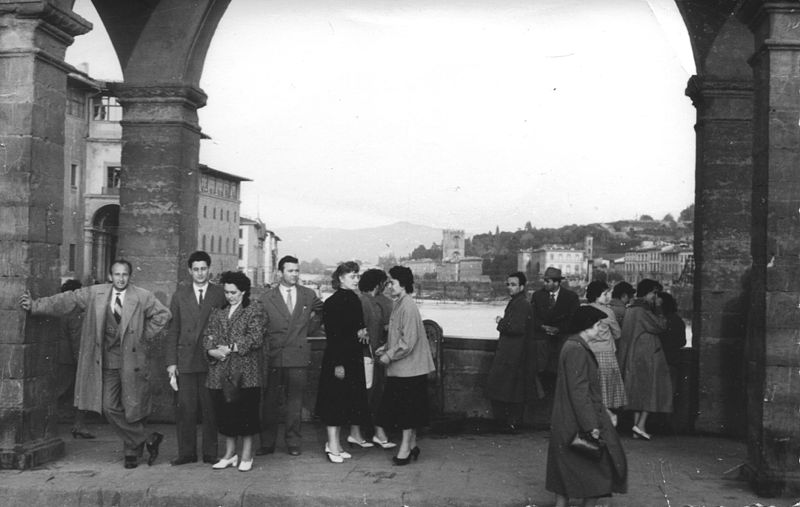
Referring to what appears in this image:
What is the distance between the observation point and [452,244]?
92.9 ft

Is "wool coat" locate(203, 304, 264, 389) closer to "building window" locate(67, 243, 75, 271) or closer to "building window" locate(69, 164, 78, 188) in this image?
"building window" locate(67, 243, 75, 271)

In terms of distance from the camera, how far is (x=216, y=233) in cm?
3581

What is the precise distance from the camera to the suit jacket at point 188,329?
269 inches

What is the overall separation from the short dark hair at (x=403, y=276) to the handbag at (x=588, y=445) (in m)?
2.31

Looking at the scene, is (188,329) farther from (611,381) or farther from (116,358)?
(611,381)

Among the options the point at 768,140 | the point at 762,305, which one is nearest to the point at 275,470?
the point at 762,305

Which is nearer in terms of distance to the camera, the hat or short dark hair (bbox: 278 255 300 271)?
short dark hair (bbox: 278 255 300 271)

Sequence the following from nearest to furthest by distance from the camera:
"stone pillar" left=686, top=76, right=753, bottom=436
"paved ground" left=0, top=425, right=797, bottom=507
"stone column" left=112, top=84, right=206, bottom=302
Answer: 1. "paved ground" left=0, top=425, right=797, bottom=507
2. "stone pillar" left=686, top=76, right=753, bottom=436
3. "stone column" left=112, top=84, right=206, bottom=302

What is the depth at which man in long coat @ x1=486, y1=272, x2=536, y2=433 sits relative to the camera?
8211mm

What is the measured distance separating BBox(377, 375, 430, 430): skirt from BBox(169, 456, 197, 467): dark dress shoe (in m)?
1.65

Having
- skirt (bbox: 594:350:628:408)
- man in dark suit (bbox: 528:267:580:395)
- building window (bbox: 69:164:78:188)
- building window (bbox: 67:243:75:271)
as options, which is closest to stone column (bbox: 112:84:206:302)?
man in dark suit (bbox: 528:267:580:395)

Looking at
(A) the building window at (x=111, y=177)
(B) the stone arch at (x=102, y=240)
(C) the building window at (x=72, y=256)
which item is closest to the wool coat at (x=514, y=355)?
(B) the stone arch at (x=102, y=240)

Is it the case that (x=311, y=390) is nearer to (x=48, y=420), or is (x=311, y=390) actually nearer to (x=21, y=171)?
(x=48, y=420)

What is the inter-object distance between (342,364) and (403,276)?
3.22 feet
